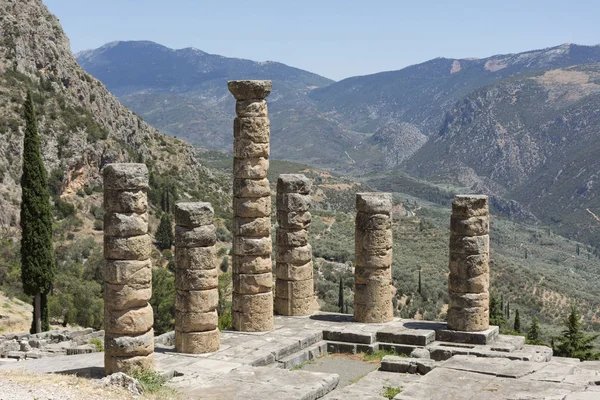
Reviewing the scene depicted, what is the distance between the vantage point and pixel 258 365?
60.1ft

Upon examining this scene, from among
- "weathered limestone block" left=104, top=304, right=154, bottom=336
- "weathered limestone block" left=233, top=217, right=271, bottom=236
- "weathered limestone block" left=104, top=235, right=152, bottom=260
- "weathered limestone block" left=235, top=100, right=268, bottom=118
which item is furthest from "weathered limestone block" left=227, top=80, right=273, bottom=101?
"weathered limestone block" left=104, top=304, right=154, bottom=336

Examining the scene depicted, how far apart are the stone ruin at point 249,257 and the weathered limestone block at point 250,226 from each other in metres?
0.03

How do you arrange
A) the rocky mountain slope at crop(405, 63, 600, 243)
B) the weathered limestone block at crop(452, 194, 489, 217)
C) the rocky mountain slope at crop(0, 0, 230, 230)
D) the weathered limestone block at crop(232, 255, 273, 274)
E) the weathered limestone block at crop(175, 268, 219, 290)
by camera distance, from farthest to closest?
the rocky mountain slope at crop(405, 63, 600, 243) < the rocky mountain slope at crop(0, 0, 230, 230) < the weathered limestone block at crop(232, 255, 273, 274) < the weathered limestone block at crop(452, 194, 489, 217) < the weathered limestone block at crop(175, 268, 219, 290)

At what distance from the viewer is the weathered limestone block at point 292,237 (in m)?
23.1

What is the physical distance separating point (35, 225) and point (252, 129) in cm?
1482

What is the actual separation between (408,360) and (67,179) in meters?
46.0

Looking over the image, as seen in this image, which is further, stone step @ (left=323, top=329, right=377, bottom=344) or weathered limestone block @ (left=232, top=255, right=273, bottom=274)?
weathered limestone block @ (left=232, top=255, right=273, bottom=274)

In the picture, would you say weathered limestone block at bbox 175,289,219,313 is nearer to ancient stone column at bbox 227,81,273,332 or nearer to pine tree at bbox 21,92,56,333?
ancient stone column at bbox 227,81,273,332

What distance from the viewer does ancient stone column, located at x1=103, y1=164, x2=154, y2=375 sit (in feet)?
53.8

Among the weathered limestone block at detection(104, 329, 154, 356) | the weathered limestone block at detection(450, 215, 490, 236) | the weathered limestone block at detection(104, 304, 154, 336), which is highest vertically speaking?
the weathered limestone block at detection(450, 215, 490, 236)

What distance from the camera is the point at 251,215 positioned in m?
21.3

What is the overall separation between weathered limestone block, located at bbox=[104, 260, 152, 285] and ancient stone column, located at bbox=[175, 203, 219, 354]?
225cm

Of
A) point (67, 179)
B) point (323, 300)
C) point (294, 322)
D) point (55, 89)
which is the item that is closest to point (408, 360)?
point (294, 322)

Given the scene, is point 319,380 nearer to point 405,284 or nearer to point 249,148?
point 249,148
